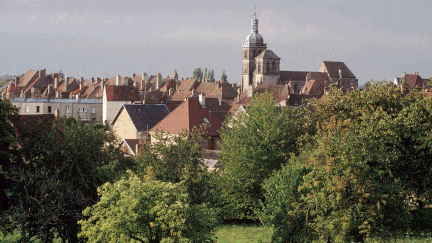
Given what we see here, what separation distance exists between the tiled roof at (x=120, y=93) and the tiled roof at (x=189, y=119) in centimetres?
2743

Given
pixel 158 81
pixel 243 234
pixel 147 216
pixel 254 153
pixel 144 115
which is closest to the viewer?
pixel 147 216

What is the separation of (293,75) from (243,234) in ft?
434

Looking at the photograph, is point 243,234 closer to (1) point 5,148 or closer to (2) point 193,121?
(1) point 5,148

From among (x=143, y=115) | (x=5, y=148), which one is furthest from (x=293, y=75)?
(x=5, y=148)

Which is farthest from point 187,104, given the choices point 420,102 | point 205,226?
point 205,226

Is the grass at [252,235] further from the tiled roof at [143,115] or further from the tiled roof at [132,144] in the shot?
the tiled roof at [143,115]

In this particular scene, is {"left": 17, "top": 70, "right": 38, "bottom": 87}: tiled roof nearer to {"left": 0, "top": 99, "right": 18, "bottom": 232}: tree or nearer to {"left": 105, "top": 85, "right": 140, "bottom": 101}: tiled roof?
{"left": 105, "top": 85, "right": 140, "bottom": 101}: tiled roof

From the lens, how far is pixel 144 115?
6456cm

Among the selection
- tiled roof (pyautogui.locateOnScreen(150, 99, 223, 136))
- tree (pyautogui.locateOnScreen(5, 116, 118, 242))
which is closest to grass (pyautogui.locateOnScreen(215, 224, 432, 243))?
tree (pyautogui.locateOnScreen(5, 116, 118, 242))

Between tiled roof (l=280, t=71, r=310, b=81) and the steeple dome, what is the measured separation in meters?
15.4

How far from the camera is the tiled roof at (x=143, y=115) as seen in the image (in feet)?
205

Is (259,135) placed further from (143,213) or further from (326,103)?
(143,213)

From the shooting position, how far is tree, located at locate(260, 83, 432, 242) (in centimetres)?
2583

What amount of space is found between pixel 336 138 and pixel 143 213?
1143 centimetres
